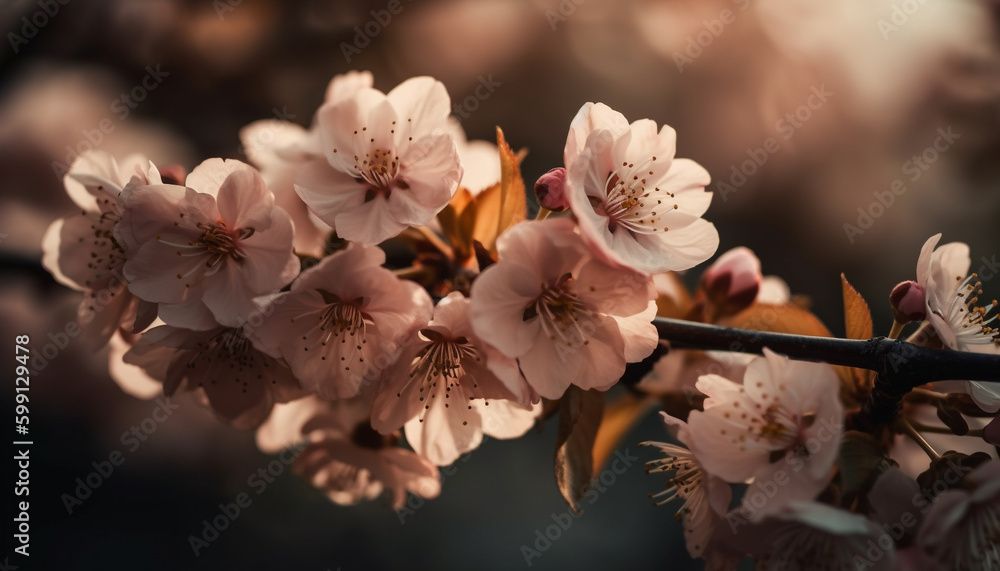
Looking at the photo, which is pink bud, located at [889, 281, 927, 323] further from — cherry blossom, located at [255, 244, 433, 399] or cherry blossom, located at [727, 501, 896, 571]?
cherry blossom, located at [255, 244, 433, 399]

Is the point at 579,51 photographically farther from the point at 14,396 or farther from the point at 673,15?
the point at 14,396

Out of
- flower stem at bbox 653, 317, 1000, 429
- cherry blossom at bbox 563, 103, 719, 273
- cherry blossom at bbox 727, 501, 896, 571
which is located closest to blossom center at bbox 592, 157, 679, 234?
cherry blossom at bbox 563, 103, 719, 273

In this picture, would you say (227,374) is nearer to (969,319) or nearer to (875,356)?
(875,356)

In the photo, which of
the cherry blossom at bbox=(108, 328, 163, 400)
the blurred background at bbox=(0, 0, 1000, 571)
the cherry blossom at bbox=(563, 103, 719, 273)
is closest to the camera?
the cherry blossom at bbox=(563, 103, 719, 273)

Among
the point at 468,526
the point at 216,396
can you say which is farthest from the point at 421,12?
the point at 468,526

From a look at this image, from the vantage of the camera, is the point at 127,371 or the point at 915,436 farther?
the point at 127,371

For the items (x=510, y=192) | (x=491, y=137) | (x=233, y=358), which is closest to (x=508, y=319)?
(x=510, y=192)
